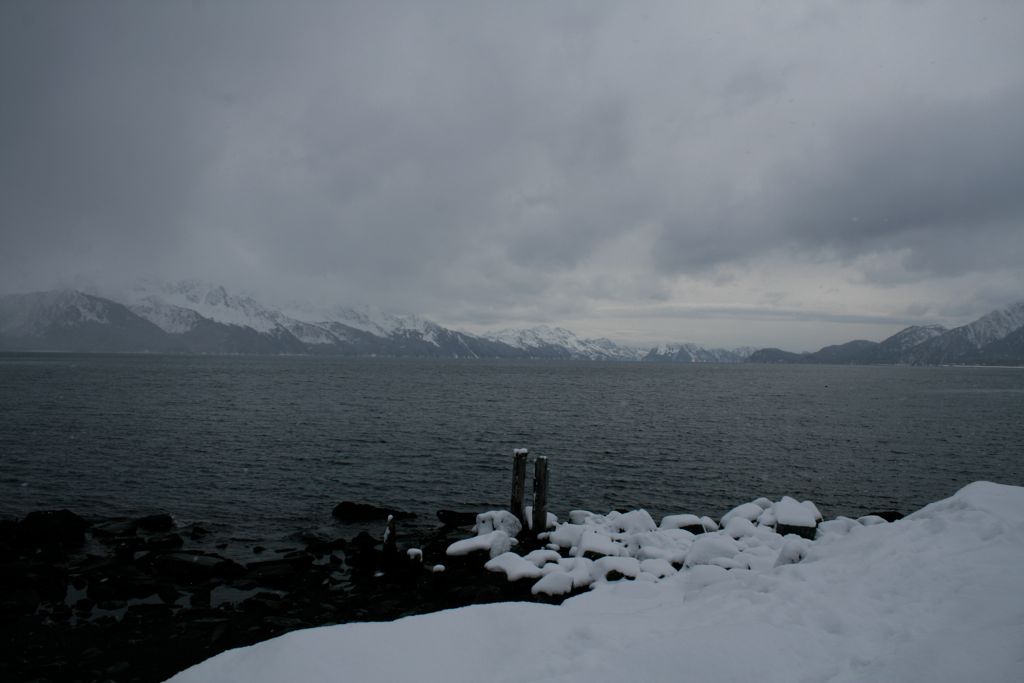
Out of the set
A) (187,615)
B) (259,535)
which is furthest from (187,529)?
(187,615)

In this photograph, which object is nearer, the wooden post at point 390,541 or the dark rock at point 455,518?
the wooden post at point 390,541

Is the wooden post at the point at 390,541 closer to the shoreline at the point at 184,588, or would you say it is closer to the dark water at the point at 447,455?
the shoreline at the point at 184,588

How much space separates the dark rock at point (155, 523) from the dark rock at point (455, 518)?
11.2 metres

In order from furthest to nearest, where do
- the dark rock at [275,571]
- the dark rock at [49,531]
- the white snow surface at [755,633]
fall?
the dark rock at [49,531]
the dark rock at [275,571]
the white snow surface at [755,633]

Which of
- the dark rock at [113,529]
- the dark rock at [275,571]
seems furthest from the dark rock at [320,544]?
the dark rock at [113,529]

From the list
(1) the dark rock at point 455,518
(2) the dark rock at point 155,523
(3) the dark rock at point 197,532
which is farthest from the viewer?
(1) the dark rock at point 455,518

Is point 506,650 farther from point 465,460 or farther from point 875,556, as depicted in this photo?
point 465,460

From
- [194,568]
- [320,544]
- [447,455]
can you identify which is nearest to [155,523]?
[194,568]

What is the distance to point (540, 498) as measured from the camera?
23312mm

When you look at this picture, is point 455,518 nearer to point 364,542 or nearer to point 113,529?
point 364,542

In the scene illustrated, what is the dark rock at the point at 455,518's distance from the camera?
24.8 meters

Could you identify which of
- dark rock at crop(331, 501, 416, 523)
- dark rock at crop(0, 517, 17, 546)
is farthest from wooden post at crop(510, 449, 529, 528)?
dark rock at crop(0, 517, 17, 546)

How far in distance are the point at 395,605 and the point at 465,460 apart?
22.4m

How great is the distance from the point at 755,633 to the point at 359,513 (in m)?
19.8
